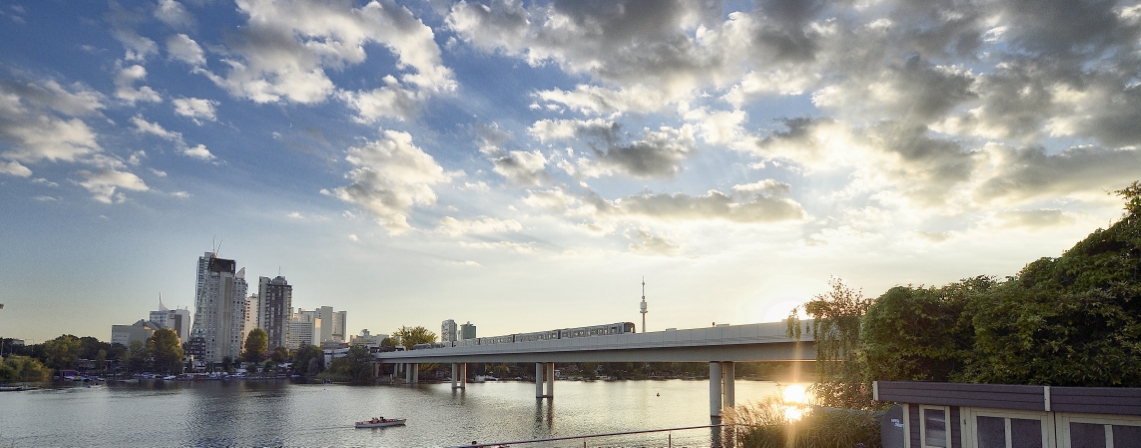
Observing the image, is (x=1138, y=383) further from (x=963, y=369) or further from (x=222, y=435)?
(x=222, y=435)

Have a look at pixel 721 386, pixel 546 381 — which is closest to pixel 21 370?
pixel 546 381

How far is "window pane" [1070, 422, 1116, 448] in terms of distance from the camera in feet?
58.2

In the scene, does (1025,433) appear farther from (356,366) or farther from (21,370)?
(21,370)

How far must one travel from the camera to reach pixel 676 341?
59.5m

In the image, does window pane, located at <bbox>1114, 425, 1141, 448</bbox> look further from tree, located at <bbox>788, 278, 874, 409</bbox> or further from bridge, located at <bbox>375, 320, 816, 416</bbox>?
bridge, located at <bbox>375, 320, 816, 416</bbox>

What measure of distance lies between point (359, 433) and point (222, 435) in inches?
440

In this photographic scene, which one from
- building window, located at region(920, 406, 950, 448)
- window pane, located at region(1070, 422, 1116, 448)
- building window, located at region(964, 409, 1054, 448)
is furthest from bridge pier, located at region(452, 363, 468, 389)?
window pane, located at region(1070, 422, 1116, 448)

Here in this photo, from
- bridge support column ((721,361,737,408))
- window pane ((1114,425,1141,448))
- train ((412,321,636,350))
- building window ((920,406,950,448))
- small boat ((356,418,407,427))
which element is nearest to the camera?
window pane ((1114,425,1141,448))

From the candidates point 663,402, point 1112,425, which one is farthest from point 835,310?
point 663,402

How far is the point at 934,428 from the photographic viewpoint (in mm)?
20953

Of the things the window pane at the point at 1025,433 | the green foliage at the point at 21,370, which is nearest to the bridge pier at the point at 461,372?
the green foliage at the point at 21,370

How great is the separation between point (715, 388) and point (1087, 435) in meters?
43.1

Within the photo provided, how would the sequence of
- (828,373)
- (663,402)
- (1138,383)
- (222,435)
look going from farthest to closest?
(663,402), (222,435), (828,373), (1138,383)

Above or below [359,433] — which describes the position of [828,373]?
above
